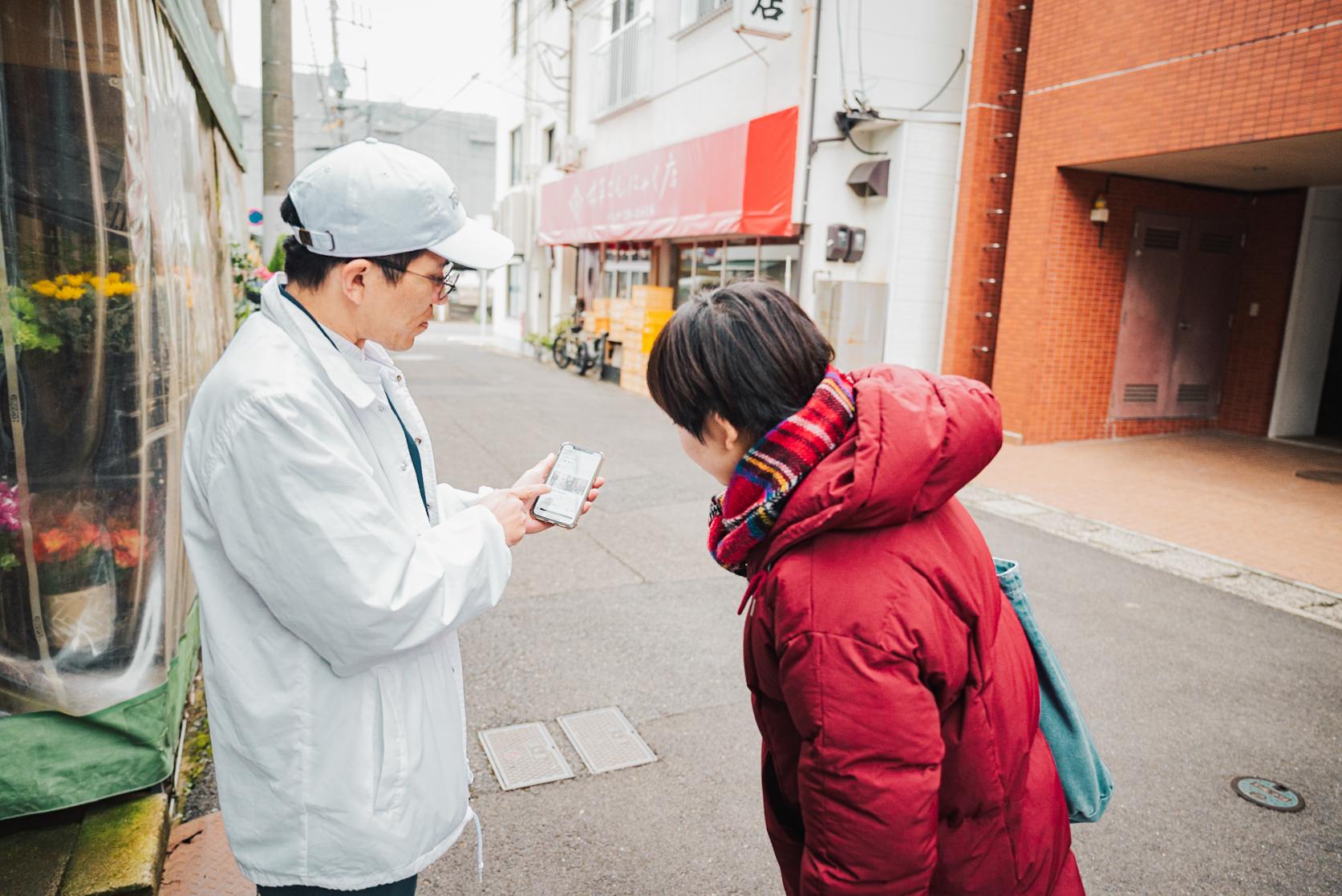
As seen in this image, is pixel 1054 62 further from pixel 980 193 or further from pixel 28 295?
pixel 28 295

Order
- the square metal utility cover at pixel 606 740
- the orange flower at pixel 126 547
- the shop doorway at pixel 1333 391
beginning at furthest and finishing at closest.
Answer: the shop doorway at pixel 1333 391 < the square metal utility cover at pixel 606 740 < the orange flower at pixel 126 547

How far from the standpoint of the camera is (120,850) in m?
2.60

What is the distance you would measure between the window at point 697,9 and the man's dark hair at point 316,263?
13.0 meters

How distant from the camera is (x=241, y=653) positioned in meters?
1.47

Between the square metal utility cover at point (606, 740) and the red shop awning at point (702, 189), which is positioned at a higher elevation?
the red shop awning at point (702, 189)

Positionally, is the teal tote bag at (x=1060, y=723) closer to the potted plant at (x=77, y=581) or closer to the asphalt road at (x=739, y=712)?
the asphalt road at (x=739, y=712)

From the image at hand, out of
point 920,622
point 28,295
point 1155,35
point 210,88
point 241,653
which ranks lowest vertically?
point 241,653

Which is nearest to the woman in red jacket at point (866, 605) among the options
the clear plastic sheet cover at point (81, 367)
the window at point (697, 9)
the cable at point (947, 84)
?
the clear plastic sheet cover at point (81, 367)

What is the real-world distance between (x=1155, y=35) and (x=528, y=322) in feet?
55.3

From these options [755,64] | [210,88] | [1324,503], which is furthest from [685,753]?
[755,64]

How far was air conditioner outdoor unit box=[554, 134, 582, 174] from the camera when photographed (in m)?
18.8

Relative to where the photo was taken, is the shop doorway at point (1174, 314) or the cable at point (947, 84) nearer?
the shop doorway at point (1174, 314)

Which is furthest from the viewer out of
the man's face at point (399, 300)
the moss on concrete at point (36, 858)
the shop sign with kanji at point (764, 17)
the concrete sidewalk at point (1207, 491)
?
the shop sign with kanji at point (764, 17)

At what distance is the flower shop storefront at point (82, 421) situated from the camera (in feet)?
8.09
